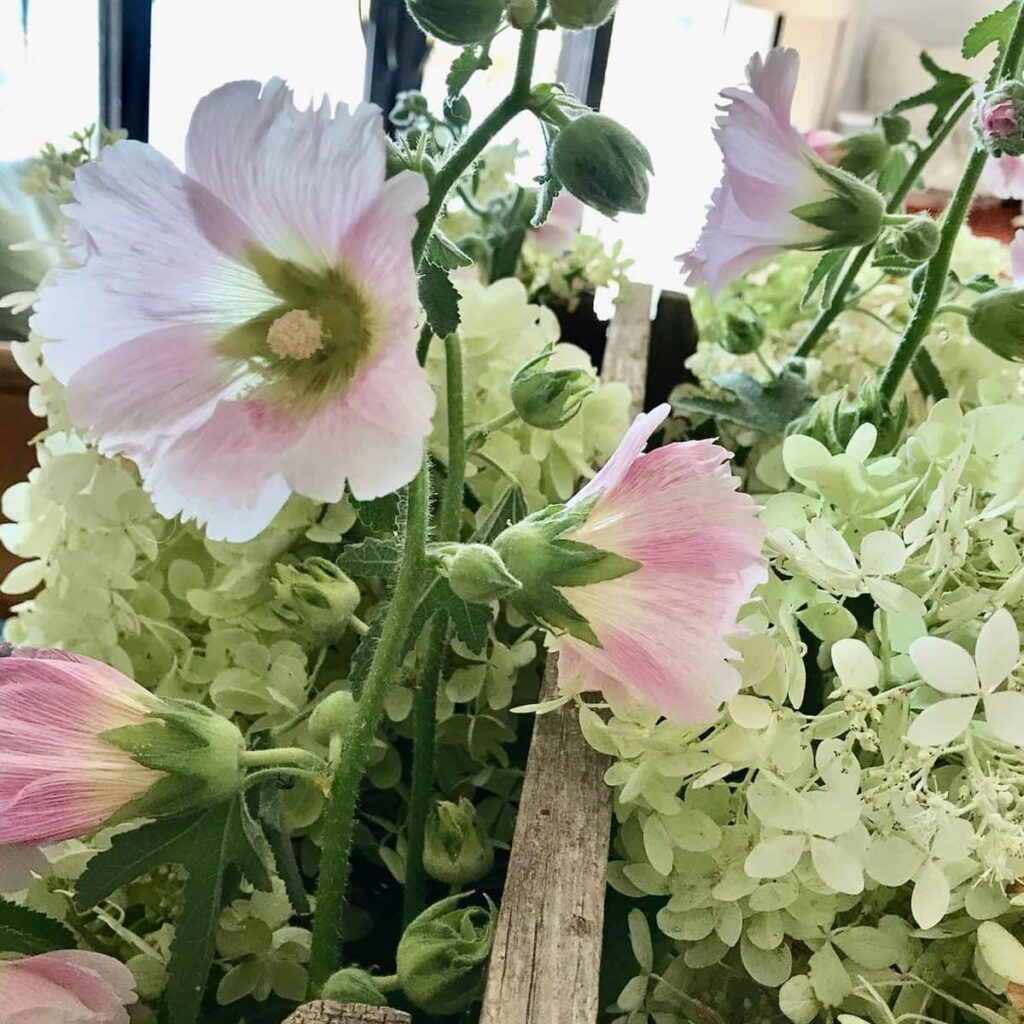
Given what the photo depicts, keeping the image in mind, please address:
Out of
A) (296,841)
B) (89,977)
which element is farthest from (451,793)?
(89,977)

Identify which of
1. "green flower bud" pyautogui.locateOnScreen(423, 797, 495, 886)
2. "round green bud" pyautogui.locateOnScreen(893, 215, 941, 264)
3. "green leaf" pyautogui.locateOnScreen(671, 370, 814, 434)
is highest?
"round green bud" pyautogui.locateOnScreen(893, 215, 941, 264)

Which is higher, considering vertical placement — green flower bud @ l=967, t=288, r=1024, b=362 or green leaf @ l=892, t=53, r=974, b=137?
green leaf @ l=892, t=53, r=974, b=137

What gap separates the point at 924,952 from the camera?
36 cm

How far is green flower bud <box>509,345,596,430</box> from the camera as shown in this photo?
1.40 feet

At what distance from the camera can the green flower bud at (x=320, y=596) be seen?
1.32 ft

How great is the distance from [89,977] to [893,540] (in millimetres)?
293

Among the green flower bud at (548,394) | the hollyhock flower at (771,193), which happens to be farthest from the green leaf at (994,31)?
the green flower bud at (548,394)

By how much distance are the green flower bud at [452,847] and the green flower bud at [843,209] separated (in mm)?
282

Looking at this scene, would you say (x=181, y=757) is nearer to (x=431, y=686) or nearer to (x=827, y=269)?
(x=431, y=686)

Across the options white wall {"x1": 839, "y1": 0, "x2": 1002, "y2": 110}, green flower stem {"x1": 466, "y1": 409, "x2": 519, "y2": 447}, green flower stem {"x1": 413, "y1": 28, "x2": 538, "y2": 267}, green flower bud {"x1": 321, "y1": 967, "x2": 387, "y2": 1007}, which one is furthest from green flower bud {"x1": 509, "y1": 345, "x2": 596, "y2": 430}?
white wall {"x1": 839, "y1": 0, "x2": 1002, "y2": 110}

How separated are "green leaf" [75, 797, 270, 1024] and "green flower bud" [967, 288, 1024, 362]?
0.38 metres

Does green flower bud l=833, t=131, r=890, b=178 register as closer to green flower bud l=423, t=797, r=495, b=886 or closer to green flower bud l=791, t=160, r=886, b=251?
green flower bud l=791, t=160, r=886, b=251

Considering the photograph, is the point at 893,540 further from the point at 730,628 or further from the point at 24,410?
the point at 24,410

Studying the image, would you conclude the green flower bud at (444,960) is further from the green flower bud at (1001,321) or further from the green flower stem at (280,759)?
the green flower bud at (1001,321)
